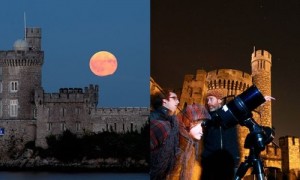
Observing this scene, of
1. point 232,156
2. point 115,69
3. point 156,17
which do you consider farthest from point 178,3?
point 115,69

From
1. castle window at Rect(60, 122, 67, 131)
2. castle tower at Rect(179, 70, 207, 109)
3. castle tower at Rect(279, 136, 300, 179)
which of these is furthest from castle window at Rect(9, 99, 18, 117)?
castle tower at Rect(279, 136, 300, 179)

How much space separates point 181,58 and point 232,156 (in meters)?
1.01

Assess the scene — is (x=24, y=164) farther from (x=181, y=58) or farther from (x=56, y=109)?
(x=181, y=58)

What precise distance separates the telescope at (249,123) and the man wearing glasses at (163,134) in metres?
1.88

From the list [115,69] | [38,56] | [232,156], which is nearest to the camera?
[232,156]

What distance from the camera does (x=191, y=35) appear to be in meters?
5.93

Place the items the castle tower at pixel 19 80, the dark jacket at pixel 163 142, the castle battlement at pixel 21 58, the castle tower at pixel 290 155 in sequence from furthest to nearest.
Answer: the castle battlement at pixel 21 58 → the castle tower at pixel 19 80 → the castle tower at pixel 290 155 → the dark jacket at pixel 163 142

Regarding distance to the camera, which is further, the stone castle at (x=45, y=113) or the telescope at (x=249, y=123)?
the stone castle at (x=45, y=113)

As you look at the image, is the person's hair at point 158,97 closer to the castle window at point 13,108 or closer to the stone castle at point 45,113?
the stone castle at point 45,113

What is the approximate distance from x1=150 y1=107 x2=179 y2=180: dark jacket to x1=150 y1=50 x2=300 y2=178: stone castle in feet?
0.93

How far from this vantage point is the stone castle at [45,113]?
27.2 metres

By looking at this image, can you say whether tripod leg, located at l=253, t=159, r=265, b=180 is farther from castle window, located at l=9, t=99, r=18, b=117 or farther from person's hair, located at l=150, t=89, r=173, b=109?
castle window, located at l=9, t=99, r=18, b=117

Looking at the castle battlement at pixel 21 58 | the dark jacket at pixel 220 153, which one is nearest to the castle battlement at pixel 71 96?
the castle battlement at pixel 21 58

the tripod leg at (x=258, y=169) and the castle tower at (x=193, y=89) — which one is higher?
the castle tower at (x=193, y=89)
